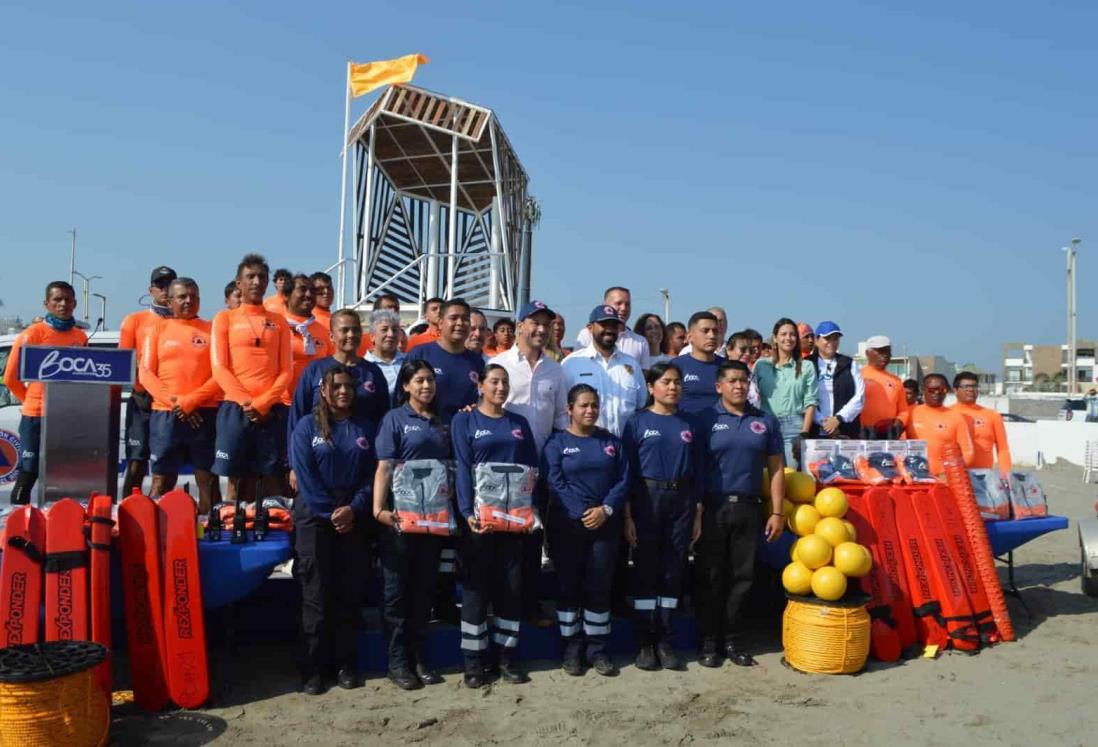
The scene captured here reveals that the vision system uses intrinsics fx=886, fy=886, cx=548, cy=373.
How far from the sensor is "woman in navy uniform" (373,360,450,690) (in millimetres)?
5059

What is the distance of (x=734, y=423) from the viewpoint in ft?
18.6

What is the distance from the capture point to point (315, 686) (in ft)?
16.5

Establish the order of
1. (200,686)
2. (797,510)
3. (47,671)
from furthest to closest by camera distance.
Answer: (797,510) < (200,686) < (47,671)

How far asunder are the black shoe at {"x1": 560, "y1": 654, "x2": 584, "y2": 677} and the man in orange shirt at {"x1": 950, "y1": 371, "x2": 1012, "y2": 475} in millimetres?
4100

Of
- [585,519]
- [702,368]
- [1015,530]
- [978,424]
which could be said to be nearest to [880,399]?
[978,424]

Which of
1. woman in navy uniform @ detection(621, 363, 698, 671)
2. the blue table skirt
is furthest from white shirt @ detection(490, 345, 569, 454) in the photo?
the blue table skirt

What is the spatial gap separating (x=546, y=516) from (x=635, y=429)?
2.54 ft

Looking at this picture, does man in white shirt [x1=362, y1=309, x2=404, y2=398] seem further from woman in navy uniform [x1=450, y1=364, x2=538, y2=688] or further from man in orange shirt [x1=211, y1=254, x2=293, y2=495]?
woman in navy uniform [x1=450, y1=364, x2=538, y2=688]

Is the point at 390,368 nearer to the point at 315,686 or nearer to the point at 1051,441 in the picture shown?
the point at 315,686

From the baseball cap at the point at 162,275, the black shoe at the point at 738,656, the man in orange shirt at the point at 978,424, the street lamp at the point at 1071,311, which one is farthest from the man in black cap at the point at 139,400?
the street lamp at the point at 1071,311

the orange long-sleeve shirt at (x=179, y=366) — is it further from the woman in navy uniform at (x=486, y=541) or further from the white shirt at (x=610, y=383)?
the white shirt at (x=610, y=383)

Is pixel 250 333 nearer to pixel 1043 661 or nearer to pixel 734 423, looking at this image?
pixel 734 423

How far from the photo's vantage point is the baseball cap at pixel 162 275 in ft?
21.9

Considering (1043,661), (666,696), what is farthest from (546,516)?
(1043,661)
